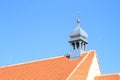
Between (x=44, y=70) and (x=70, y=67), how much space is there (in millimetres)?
2788

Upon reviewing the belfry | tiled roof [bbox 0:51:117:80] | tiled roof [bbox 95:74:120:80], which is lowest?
tiled roof [bbox 95:74:120:80]

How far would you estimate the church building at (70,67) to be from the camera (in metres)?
30.3

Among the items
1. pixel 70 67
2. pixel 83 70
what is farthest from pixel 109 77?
pixel 70 67

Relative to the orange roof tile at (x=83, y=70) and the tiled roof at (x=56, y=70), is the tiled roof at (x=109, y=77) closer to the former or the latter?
the tiled roof at (x=56, y=70)

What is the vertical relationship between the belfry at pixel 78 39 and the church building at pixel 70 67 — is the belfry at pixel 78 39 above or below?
above

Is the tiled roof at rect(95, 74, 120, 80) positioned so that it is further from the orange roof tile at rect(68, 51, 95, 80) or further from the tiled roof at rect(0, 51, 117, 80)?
the orange roof tile at rect(68, 51, 95, 80)

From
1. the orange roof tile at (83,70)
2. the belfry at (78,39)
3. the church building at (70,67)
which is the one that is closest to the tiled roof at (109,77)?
the church building at (70,67)

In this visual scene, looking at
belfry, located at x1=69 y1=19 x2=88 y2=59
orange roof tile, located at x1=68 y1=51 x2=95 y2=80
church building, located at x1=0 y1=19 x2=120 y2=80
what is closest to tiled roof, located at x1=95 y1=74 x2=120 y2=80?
church building, located at x1=0 y1=19 x2=120 y2=80

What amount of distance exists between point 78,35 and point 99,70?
4.36 metres

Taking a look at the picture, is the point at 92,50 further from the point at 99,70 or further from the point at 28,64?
the point at 28,64

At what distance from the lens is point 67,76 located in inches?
1167

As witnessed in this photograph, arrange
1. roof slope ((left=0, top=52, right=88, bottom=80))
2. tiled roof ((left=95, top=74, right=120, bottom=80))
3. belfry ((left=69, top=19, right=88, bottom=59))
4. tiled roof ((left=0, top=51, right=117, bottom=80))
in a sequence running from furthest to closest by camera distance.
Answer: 1. belfry ((left=69, top=19, right=88, bottom=59))
2. roof slope ((left=0, top=52, right=88, bottom=80))
3. tiled roof ((left=0, top=51, right=117, bottom=80))
4. tiled roof ((left=95, top=74, right=120, bottom=80))

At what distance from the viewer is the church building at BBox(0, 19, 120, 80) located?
30328 mm

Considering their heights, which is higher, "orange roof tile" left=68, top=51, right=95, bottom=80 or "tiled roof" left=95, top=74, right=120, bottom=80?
"orange roof tile" left=68, top=51, right=95, bottom=80
